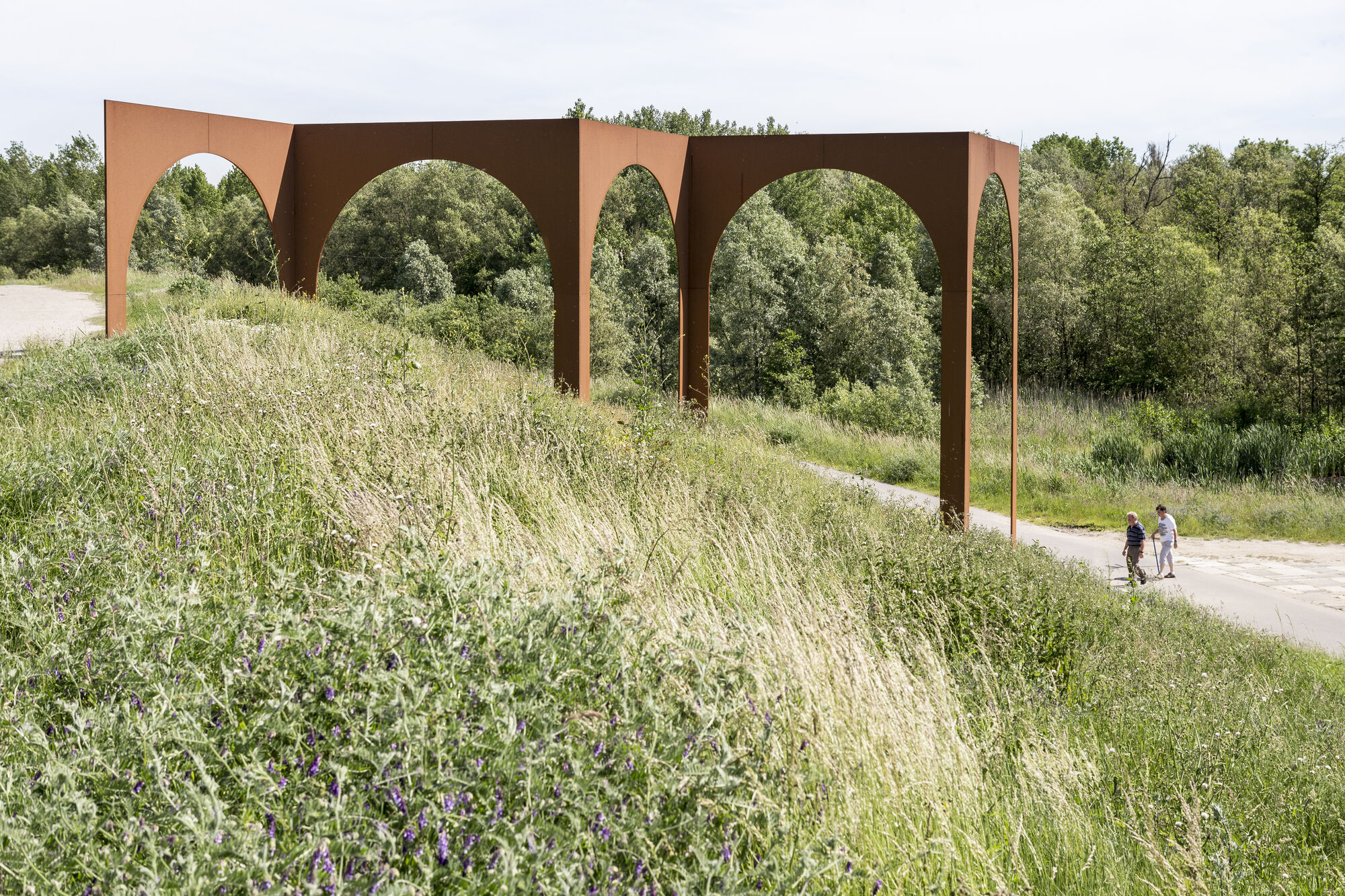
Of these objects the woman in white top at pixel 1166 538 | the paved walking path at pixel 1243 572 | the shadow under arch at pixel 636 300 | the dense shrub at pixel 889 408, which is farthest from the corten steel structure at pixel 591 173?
the shadow under arch at pixel 636 300

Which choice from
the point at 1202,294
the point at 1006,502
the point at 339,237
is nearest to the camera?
the point at 1006,502

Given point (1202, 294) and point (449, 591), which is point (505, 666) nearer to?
point (449, 591)

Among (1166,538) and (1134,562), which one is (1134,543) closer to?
(1134,562)

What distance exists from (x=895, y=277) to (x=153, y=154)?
2263cm

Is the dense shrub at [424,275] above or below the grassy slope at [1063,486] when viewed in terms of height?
above

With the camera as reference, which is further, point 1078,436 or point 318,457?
point 1078,436

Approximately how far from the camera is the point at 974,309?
31.3 metres

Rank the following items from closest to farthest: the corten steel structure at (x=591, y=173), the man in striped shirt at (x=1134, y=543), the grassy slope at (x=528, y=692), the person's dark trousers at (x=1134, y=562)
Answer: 1. the grassy slope at (x=528, y=692)
2. the corten steel structure at (x=591, y=173)
3. the person's dark trousers at (x=1134, y=562)
4. the man in striped shirt at (x=1134, y=543)

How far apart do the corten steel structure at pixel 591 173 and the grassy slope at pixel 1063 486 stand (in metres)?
2.89

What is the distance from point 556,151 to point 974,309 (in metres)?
24.2

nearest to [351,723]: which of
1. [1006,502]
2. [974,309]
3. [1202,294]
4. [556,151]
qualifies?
[556,151]

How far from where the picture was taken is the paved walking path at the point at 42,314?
44.9 ft

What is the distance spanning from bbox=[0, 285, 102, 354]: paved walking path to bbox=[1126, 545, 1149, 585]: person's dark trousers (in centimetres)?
1152

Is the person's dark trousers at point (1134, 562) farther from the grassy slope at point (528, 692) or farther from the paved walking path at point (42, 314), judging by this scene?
the paved walking path at point (42, 314)
